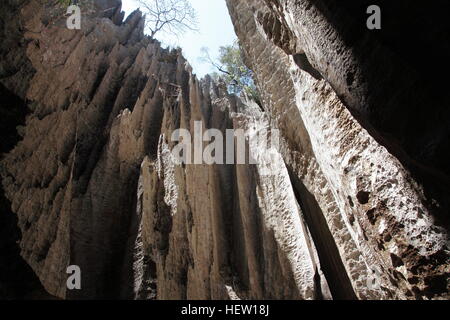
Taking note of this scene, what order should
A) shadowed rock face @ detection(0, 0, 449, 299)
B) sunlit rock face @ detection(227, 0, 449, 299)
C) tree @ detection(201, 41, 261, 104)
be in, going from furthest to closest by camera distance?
1. tree @ detection(201, 41, 261, 104)
2. shadowed rock face @ detection(0, 0, 449, 299)
3. sunlit rock face @ detection(227, 0, 449, 299)

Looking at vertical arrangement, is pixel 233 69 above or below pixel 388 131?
above

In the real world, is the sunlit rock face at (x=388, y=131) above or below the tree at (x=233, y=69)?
below

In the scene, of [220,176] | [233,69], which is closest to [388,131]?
[220,176]

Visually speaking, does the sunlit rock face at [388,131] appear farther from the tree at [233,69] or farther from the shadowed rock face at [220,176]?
the tree at [233,69]

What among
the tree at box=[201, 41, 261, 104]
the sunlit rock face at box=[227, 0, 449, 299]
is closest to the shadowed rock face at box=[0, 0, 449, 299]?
the sunlit rock face at box=[227, 0, 449, 299]

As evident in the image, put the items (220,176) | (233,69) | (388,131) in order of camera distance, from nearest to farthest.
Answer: (388,131) < (220,176) < (233,69)

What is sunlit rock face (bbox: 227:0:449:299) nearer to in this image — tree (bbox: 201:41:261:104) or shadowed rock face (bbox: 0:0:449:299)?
shadowed rock face (bbox: 0:0:449:299)

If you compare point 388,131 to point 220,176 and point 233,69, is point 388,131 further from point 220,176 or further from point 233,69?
point 233,69

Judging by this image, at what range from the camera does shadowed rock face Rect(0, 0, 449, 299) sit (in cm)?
323

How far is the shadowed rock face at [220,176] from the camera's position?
323 centimetres

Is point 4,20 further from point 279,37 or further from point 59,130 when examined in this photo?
point 279,37

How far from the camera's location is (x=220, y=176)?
9.07 metres

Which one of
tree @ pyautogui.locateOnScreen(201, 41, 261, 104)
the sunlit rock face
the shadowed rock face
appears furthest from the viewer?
tree @ pyautogui.locateOnScreen(201, 41, 261, 104)

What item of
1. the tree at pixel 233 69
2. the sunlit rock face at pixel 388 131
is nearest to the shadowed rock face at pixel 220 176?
the sunlit rock face at pixel 388 131
